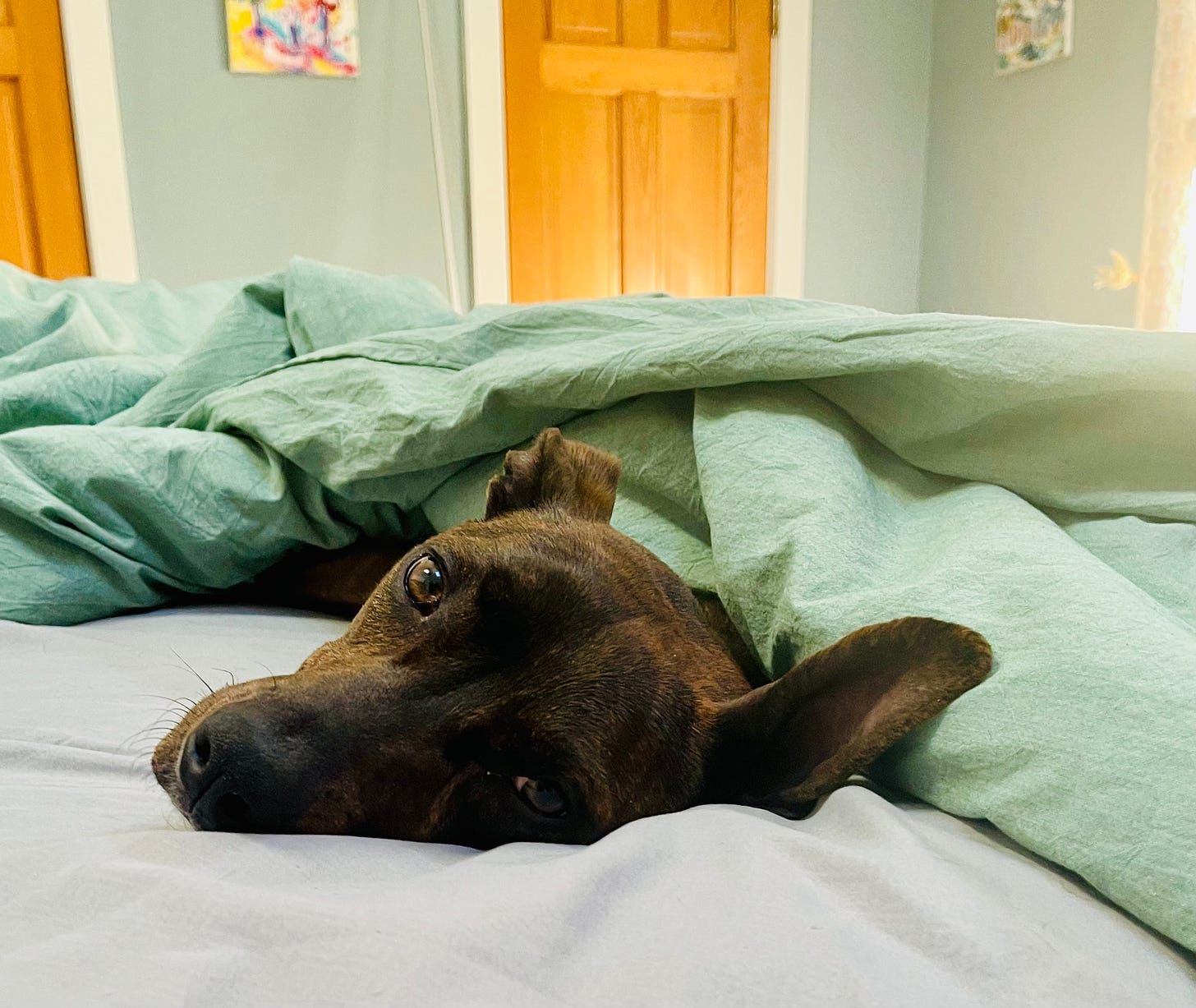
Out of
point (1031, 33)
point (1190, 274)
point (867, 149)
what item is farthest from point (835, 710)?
point (867, 149)

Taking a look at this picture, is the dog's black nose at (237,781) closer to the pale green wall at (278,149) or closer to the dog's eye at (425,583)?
the dog's eye at (425,583)

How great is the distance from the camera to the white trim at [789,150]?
18.3ft

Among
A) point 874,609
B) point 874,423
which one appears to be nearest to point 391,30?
point 874,423

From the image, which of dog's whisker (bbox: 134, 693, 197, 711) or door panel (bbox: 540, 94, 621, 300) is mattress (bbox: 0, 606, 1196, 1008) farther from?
door panel (bbox: 540, 94, 621, 300)

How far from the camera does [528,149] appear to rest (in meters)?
5.25

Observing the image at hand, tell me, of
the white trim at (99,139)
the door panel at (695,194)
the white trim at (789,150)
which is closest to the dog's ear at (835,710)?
the white trim at (99,139)

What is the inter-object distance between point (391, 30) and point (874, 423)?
4.55 m

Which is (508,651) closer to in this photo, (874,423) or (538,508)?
(538,508)

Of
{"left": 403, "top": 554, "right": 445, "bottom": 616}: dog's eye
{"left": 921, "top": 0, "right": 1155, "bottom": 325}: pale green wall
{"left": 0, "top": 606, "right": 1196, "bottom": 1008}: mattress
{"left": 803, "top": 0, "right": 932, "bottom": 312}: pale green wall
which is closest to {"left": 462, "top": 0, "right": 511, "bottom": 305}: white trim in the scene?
{"left": 803, "top": 0, "right": 932, "bottom": 312}: pale green wall

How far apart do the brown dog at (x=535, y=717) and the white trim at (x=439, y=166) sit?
4366mm

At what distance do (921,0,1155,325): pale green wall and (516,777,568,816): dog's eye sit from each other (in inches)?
179

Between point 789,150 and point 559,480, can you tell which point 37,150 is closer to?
point 789,150

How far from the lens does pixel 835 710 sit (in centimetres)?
89

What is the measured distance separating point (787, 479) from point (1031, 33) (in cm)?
500
